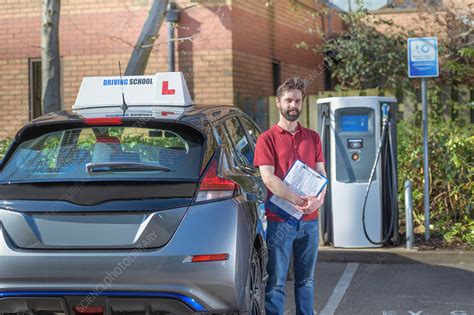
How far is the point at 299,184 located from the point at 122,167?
1.27 meters

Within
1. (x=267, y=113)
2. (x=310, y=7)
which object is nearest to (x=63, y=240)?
(x=267, y=113)

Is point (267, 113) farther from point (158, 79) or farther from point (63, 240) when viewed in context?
point (63, 240)

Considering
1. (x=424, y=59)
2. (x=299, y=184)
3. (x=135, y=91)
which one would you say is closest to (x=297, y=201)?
(x=299, y=184)

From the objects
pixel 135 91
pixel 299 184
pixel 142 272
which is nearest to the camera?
pixel 142 272

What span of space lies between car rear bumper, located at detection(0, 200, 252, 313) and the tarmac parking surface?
2249 millimetres

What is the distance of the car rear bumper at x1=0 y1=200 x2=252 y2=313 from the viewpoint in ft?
15.2

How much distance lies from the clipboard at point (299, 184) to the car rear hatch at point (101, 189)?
73cm

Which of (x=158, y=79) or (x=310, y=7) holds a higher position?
(x=310, y=7)

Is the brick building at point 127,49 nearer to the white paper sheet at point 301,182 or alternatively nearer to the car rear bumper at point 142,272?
the white paper sheet at point 301,182

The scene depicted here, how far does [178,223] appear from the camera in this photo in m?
4.70

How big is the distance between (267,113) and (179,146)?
8.32 m

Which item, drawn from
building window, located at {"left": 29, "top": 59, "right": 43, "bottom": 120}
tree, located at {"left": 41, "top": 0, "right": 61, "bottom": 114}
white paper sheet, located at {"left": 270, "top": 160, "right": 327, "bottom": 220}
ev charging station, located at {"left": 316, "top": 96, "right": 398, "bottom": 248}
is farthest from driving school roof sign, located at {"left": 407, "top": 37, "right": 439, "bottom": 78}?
building window, located at {"left": 29, "top": 59, "right": 43, "bottom": 120}

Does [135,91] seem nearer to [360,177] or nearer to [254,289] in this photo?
[254,289]

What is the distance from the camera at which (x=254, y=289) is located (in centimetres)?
541
